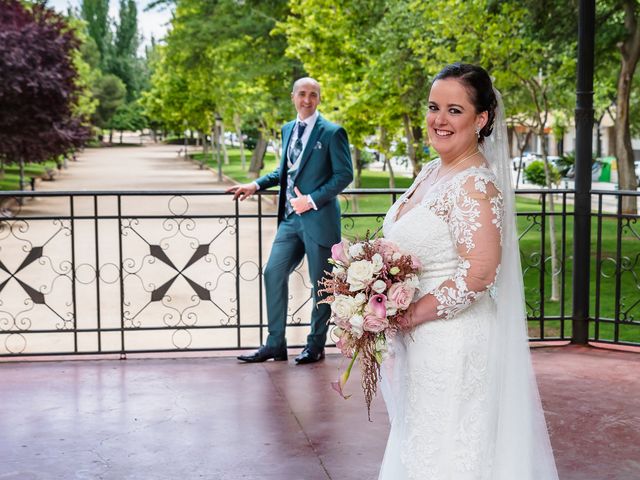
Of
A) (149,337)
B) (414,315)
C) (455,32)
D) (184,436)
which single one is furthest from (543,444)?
(455,32)

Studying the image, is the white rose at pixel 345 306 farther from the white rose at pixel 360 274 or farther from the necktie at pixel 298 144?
the necktie at pixel 298 144

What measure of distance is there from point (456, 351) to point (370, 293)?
17.1 inches

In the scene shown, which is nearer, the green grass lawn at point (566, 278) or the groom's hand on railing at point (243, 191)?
the groom's hand on railing at point (243, 191)

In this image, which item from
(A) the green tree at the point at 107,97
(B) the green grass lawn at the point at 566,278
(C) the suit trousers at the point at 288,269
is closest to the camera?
(C) the suit trousers at the point at 288,269

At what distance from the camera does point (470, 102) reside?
3.35 m

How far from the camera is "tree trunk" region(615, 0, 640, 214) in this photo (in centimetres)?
1962

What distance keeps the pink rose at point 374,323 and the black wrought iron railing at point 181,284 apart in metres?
2.47

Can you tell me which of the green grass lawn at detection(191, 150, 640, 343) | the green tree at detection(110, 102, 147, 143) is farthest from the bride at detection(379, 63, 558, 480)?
the green tree at detection(110, 102, 147, 143)

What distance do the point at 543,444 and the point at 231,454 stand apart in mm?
2123

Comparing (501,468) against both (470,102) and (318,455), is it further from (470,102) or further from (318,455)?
(318,455)

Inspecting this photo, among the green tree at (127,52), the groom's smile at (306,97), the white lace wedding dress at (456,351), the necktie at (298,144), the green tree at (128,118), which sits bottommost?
the white lace wedding dress at (456,351)

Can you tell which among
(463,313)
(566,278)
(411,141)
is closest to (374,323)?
(463,313)

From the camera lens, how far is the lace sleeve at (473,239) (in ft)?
10.7

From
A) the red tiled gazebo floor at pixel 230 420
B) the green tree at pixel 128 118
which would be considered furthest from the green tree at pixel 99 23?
the red tiled gazebo floor at pixel 230 420
